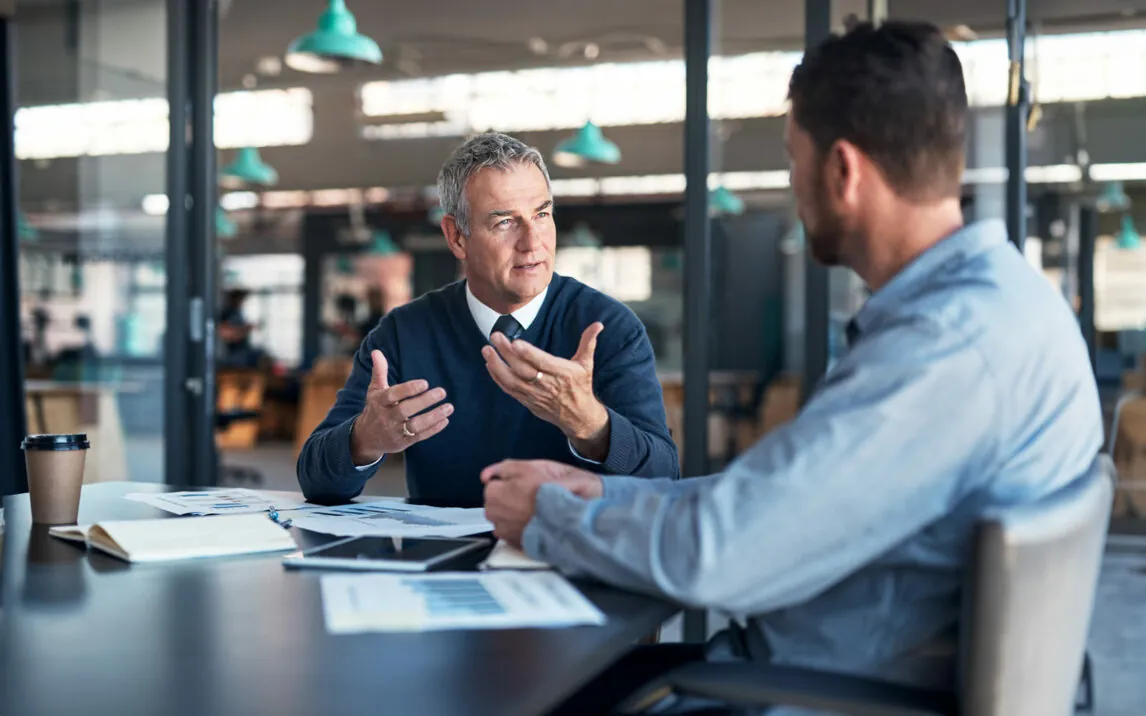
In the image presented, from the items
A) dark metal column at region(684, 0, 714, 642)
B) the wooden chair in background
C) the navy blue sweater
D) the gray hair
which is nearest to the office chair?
the navy blue sweater

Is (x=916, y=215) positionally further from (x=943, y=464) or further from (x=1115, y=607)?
(x=1115, y=607)

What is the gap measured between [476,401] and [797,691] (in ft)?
4.20

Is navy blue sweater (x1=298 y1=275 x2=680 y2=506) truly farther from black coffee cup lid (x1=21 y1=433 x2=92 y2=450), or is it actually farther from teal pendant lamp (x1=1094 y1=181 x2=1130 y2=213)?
teal pendant lamp (x1=1094 y1=181 x2=1130 y2=213)

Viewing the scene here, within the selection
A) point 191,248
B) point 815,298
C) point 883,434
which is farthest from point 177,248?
point 883,434

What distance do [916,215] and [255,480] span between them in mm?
8162

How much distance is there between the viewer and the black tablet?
1.24 metres

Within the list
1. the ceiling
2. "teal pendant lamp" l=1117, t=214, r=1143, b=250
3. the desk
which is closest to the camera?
the desk

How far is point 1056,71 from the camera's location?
4637 millimetres

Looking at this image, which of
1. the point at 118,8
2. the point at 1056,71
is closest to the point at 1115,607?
the point at 1056,71

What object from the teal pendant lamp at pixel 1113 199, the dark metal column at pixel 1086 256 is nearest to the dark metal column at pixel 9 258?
the dark metal column at pixel 1086 256

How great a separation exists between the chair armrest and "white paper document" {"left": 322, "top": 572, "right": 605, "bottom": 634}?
0.11 meters

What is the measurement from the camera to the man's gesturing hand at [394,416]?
5.48 ft

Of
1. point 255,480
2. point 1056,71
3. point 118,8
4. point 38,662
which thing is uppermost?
point 118,8

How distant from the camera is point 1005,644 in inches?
35.6
